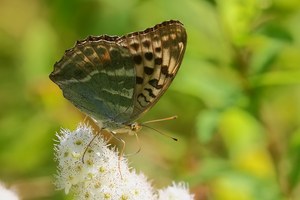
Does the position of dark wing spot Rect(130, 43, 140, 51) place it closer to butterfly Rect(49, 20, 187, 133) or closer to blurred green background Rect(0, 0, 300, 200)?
butterfly Rect(49, 20, 187, 133)

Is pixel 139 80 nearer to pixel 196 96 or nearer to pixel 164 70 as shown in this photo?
pixel 164 70

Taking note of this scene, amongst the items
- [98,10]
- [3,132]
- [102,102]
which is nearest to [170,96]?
[98,10]

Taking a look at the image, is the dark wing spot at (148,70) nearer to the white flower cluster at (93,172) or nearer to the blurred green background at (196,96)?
the white flower cluster at (93,172)

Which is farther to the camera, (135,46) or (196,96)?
(196,96)

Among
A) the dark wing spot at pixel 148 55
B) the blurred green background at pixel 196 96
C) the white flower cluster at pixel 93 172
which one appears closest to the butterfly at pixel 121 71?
the dark wing spot at pixel 148 55

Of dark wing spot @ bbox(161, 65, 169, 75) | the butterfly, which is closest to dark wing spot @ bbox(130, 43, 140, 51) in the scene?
the butterfly

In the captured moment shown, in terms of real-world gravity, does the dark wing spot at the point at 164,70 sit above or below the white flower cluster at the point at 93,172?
above

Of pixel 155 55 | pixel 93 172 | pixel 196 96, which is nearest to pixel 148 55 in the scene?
pixel 155 55
